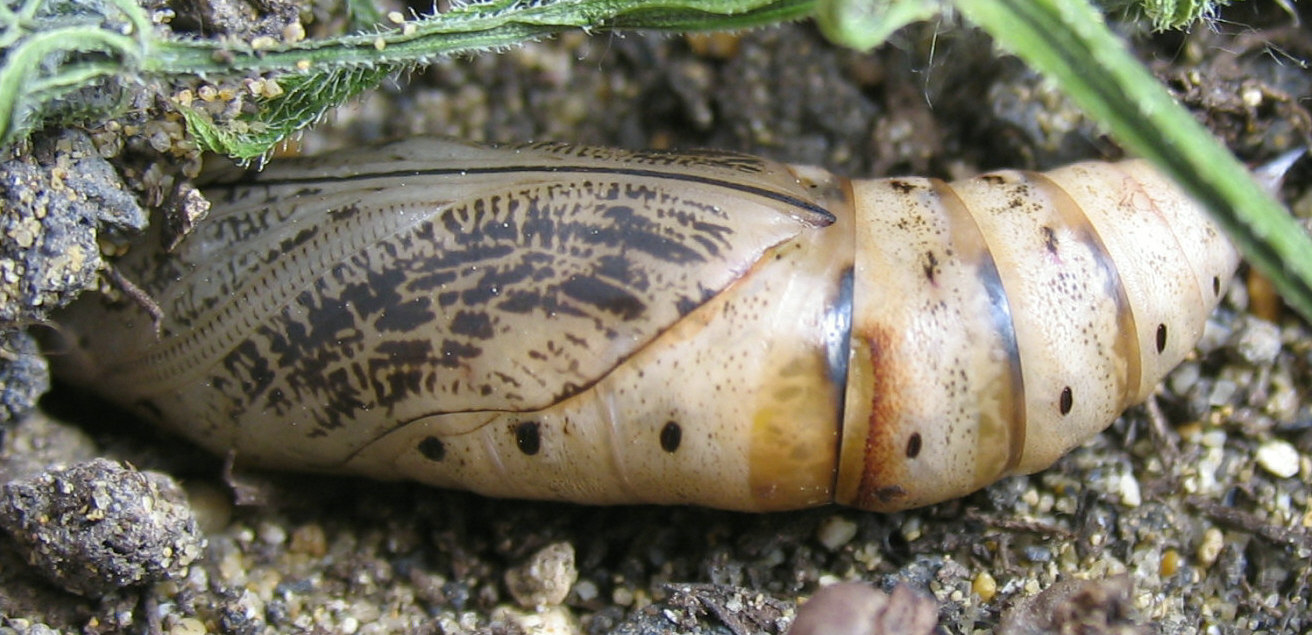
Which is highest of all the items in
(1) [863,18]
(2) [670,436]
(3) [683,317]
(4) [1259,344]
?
(1) [863,18]

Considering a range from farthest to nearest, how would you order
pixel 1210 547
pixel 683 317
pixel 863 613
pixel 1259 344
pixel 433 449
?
pixel 1259 344 < pixel 1210 547 < pixel 433 449 < pixel 683 317 < pixel 863 613

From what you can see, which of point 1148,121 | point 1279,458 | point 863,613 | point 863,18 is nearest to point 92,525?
point 863,613

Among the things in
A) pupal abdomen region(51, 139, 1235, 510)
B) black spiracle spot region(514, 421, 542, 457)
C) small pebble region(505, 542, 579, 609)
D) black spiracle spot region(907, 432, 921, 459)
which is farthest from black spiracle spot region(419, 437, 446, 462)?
black spiracle spot region(907, 432, 921, 459)

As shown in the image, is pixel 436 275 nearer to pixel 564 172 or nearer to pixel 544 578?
pixel 564 172

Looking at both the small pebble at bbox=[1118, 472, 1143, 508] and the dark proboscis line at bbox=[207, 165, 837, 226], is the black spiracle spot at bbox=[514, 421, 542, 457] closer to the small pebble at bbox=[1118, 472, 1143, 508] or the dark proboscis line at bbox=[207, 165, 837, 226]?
the dark proboscis line at bbox=[207, 165, 837, 226]

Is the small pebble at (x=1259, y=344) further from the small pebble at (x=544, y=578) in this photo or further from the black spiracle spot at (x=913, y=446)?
the small pebble at (x=544, y=578)

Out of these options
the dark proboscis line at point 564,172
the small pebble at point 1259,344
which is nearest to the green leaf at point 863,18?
the dark proboscis line at point 564,172
